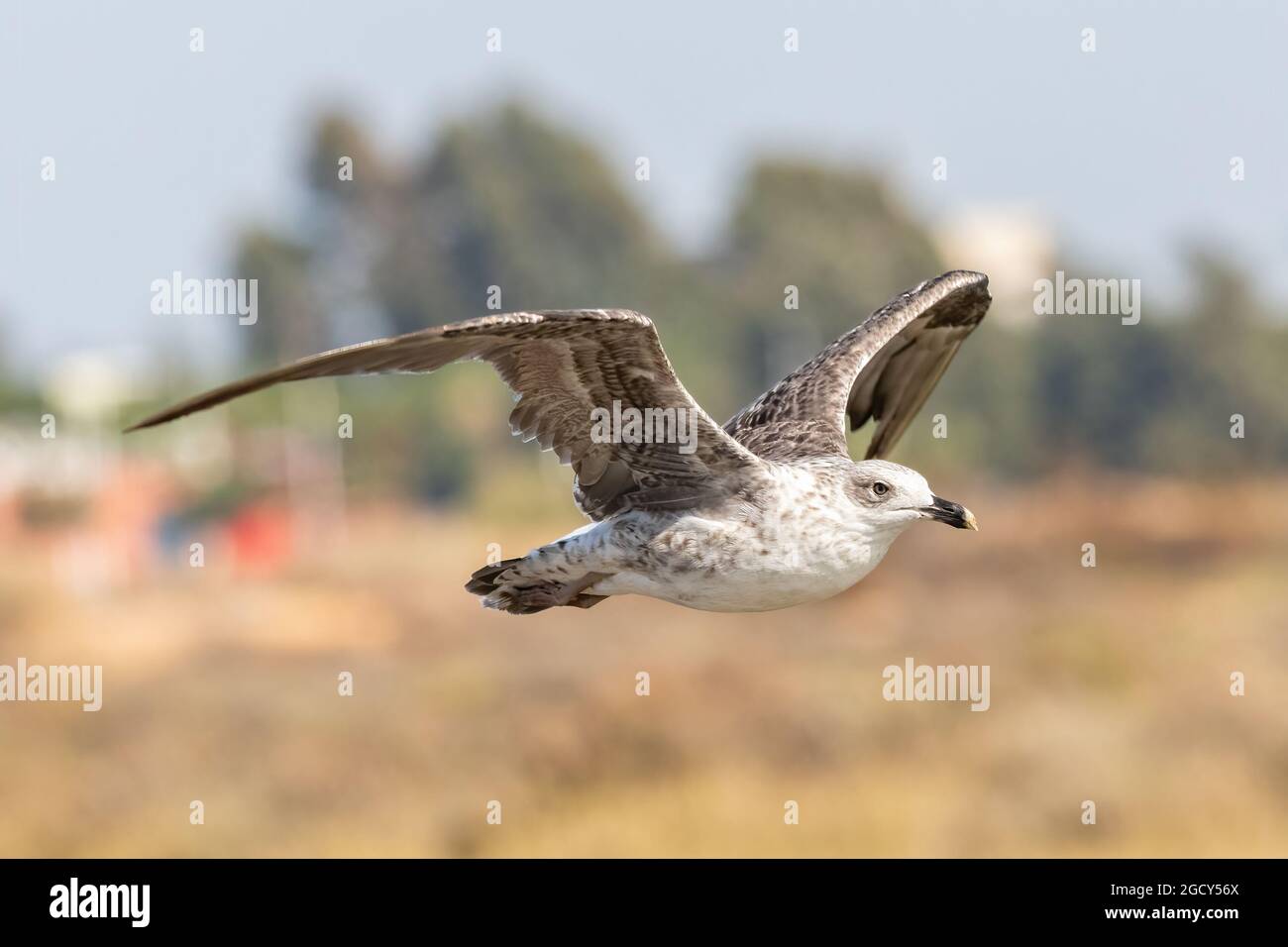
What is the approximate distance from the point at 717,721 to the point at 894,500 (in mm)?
35145

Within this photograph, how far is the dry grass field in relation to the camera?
41.4 metres

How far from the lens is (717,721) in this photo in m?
45.1

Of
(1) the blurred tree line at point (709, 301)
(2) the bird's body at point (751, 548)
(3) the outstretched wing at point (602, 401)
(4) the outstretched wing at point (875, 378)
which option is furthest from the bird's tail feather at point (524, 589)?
(1) the blurred tree line at point (709, 301)

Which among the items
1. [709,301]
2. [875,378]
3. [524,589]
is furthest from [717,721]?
[709,301]

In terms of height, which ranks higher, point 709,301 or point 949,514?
point 709,301

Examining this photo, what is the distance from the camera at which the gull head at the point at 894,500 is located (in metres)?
10.4

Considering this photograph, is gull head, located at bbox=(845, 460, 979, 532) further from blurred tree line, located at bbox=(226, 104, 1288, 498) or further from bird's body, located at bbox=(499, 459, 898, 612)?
blurred tree line, located at bbox=(226, 104, 1288, 498)

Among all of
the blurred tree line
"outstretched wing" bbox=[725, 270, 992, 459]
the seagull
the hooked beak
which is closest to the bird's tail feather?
the seagull

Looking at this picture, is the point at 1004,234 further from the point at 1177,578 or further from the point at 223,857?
the point at 223,857

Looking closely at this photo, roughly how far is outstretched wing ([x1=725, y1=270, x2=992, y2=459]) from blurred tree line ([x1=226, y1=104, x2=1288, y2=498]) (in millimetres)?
65061

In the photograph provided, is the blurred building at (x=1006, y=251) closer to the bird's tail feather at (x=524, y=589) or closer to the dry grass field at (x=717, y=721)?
the dry grass field at (x=717, y=721)

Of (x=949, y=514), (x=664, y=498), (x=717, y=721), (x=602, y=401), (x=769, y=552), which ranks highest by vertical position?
(x=602, y=401)

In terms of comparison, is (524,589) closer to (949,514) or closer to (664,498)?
(664,498)

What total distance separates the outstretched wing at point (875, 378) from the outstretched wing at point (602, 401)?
4.21 feet
